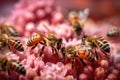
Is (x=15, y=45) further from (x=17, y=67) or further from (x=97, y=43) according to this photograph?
(x=97, y=43)

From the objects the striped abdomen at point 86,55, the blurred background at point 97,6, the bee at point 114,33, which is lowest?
the striped abdomen at point 86,55

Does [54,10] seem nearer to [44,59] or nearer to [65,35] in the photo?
[65,35]

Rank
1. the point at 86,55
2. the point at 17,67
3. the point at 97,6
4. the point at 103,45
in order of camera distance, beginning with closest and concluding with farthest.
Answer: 1. the point at 17,67
2. the point at 86,55
3. the point at 103,45
4. the point at 97,6

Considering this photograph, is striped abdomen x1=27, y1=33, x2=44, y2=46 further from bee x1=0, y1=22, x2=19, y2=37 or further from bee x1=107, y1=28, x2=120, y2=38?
bee x1=107, y1=28, x2=120, y2=38

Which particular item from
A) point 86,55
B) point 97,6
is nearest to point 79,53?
point 86,55

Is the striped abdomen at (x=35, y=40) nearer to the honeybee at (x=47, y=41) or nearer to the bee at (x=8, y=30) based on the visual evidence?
the honeybee at (x=47, y=41)

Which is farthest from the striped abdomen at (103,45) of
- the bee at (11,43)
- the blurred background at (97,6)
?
the blurred background at (97,6)

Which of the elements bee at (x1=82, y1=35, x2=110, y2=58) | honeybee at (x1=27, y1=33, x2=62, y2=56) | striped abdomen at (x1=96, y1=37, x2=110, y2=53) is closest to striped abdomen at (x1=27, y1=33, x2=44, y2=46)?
honeybee at (x1=27, y1=33, x2=62, y2=56)
